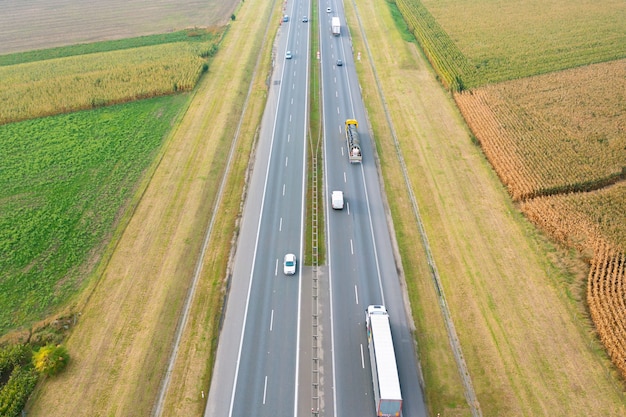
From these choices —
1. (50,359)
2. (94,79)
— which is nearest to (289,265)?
(50,359)

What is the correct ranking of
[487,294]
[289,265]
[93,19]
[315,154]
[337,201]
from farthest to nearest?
[93,19], [315,154], [337,201], [289,265], [487,294]

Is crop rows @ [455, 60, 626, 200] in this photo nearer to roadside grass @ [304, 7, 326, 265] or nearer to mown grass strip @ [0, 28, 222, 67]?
roadside grass @ [304, 7, 326, 265]

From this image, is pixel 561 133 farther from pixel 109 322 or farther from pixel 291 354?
pixel 109 322

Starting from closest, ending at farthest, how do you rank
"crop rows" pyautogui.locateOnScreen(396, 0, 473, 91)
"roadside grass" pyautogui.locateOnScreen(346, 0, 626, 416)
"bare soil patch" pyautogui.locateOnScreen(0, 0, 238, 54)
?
"roadside grass" pyautogui.locateOnScreen(346, 0, 626, 416), "crop rows" pyautogui.locateOnScreen(396, 0, 473, 91), "bare soil patch" pyautogui.locateOnScreen(0, 0, 238, 54)

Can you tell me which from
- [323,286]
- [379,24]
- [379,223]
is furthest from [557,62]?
[323,286]

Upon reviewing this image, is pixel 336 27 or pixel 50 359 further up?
pixel 336 27

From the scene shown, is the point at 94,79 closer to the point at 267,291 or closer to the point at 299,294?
the point at 267,291

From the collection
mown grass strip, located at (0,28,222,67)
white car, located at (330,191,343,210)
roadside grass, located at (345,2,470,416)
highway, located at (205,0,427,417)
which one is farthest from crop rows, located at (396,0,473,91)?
mown grass strip, located at (0,28,222,67)
